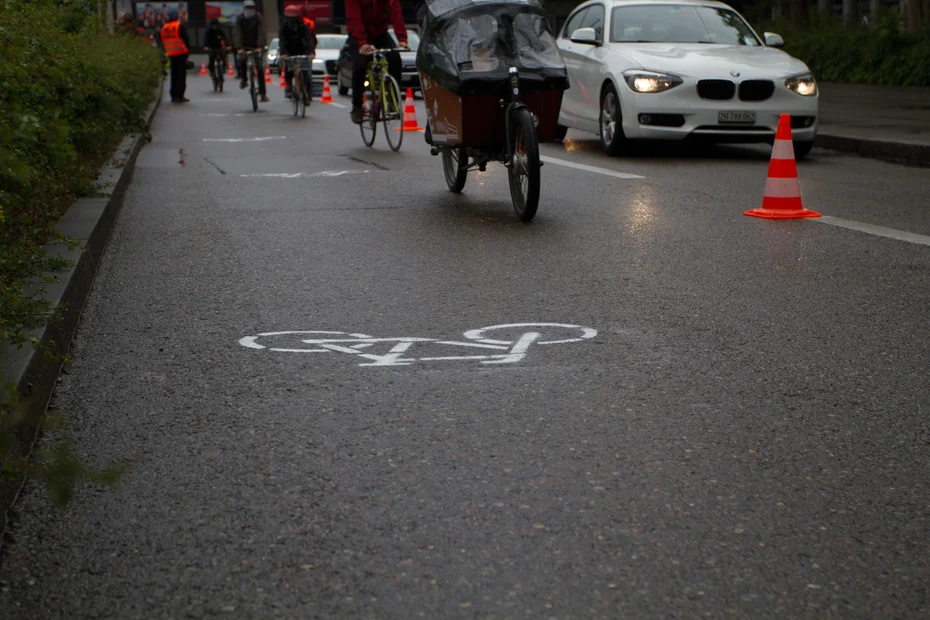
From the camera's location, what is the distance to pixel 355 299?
6.58 m

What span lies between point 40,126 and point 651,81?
437 inches

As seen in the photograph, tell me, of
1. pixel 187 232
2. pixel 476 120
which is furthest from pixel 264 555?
pixel 476 120

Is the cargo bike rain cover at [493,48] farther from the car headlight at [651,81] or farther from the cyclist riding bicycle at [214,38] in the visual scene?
the cyclist riding bicycle at [214,38]

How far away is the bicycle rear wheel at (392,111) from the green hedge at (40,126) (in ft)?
8.49

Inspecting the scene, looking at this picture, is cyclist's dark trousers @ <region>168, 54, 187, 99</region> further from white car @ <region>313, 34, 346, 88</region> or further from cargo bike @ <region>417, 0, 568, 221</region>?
cargo bike @ <region>417, 0, 568, 221</region>

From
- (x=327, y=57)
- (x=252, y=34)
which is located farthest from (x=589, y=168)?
(x=327, y=57)

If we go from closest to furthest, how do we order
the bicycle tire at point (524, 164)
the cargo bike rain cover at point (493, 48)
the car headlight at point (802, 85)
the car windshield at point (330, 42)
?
the bicycle tire at point (524, 164) → the cargo bike rain cover at point (493, 48) → the car headlight at point (802, 85) → the car windshield at point (330, 42)

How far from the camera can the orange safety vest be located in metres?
27.4

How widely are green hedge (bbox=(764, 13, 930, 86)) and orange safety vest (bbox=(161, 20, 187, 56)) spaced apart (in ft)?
45.8

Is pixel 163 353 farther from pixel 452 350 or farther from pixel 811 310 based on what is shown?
pixel 811 310

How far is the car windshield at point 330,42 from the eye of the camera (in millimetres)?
36844

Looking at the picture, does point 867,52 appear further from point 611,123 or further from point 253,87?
point 611,123

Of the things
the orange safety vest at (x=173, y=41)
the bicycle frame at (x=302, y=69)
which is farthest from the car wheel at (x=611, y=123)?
the orange safety vest at (x=173, y=41)

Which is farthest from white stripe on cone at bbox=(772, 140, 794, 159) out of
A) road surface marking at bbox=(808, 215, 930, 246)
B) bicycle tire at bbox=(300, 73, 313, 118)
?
bicycle tire at bbox=(300, 73, 313, 118)
